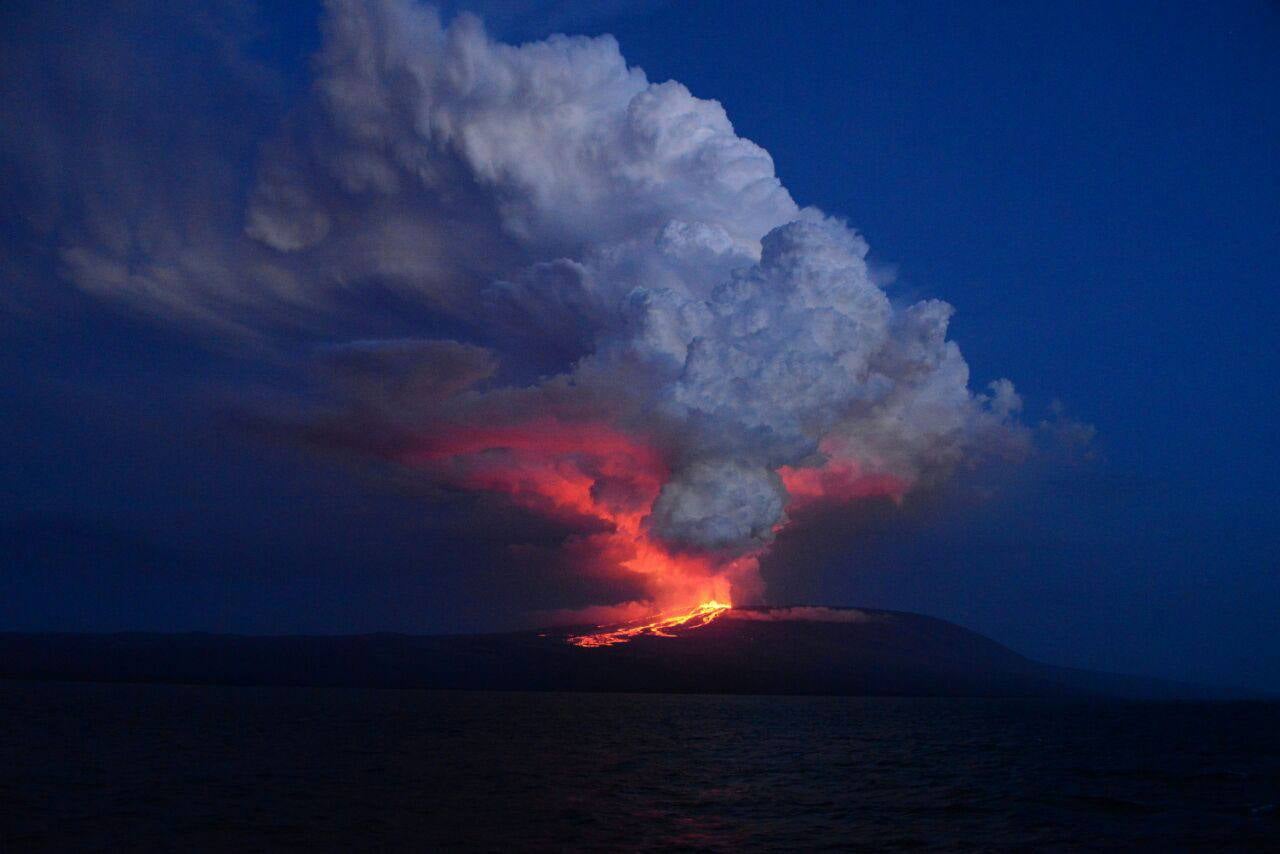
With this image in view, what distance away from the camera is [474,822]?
43844mm

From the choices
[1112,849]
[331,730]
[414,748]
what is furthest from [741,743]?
[1112,849]

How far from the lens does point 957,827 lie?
46.0 metres

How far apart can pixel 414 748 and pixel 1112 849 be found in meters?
64.3

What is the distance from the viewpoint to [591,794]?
5525cm

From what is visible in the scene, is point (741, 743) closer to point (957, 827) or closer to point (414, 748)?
point (414, 748)

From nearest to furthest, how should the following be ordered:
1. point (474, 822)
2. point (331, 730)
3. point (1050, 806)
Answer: point (474, 822) → point (1050, 806) → point (331, 730)

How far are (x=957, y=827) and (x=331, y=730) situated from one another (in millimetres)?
89965

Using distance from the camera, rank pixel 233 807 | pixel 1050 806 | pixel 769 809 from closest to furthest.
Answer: pixel 233 807
pixel 769 809
pixel 1050 806

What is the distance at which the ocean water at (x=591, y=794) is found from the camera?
4069 centimetres

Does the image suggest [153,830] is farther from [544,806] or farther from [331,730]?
[331,730]

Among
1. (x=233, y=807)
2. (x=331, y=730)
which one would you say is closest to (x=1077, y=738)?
(x=331, y=730)

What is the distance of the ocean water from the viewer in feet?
133

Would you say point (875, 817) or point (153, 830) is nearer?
point (153, 830)

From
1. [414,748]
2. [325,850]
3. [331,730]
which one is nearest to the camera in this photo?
[325,850]
